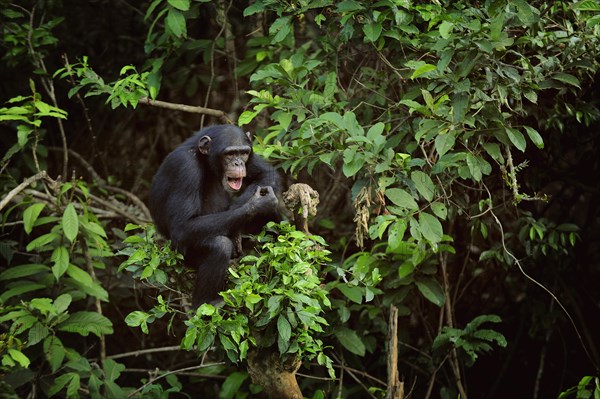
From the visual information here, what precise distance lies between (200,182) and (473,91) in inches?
70.4

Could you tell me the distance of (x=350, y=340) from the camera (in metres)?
6.02

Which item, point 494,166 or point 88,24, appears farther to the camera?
point 88,24

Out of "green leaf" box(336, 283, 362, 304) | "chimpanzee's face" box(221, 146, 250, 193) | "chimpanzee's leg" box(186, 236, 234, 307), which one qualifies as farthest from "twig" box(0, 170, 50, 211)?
"green leaf" box(336, 283, 362, 304)

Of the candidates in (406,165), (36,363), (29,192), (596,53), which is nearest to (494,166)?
(596,53)

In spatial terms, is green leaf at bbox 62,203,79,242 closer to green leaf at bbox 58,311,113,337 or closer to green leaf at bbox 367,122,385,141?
green leaf at bbox 58,311,113,337

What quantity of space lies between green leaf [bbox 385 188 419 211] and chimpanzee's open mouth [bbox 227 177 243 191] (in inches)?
45.3

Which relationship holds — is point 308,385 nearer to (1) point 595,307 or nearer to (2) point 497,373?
(2) point 497,373

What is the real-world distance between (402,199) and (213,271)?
44.3 inches

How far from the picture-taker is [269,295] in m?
3.99

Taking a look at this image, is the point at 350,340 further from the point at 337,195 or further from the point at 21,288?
the point at 21,288

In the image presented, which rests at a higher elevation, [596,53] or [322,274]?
[596,53]

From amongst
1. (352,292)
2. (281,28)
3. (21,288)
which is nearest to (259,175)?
(281,28)

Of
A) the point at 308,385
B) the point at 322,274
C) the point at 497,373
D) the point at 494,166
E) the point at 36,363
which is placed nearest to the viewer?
the point at 322,274

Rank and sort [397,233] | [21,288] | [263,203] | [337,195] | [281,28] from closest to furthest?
1. [397,233]
2. [263,203]
3. [281,28]
4. [21,288]
5. [337,195]
